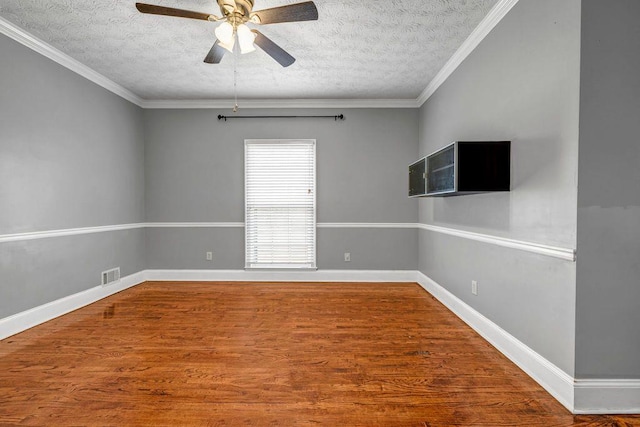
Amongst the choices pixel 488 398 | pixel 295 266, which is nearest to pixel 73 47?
pixel 295 266

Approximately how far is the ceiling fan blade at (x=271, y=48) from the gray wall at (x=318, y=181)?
192 centimetres

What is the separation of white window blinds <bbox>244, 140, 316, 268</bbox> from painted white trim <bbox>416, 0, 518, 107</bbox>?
5.90 feet

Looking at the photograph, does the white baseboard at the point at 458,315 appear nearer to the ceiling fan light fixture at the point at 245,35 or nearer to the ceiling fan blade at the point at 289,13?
the ceiling fan blade at the point at 289,13

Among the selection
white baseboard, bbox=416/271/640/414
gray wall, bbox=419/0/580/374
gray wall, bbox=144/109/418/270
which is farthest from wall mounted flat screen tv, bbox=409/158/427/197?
white baseboard, bbox=416/271/640/414

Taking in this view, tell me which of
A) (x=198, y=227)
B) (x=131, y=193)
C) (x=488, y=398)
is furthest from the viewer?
(x=198, y=227)

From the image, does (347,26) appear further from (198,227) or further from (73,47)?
(198,227)

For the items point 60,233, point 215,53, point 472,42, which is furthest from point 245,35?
point 60,233

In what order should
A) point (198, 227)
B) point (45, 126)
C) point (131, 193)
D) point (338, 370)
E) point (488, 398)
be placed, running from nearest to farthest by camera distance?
point (488, 398)
point (338, 370)
point (45, 126)
point (131, 193)
point (198, 227)

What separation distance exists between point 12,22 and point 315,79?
2.80 metres

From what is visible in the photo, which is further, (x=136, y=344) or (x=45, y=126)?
(x=45, y=126)

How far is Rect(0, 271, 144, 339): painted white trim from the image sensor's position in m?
2.70

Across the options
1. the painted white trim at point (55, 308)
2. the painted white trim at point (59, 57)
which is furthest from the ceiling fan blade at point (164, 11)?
the painted white trim at point (55, 308)

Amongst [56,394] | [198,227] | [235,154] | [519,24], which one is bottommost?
[56,394]

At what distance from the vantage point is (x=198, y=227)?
15.3ft
